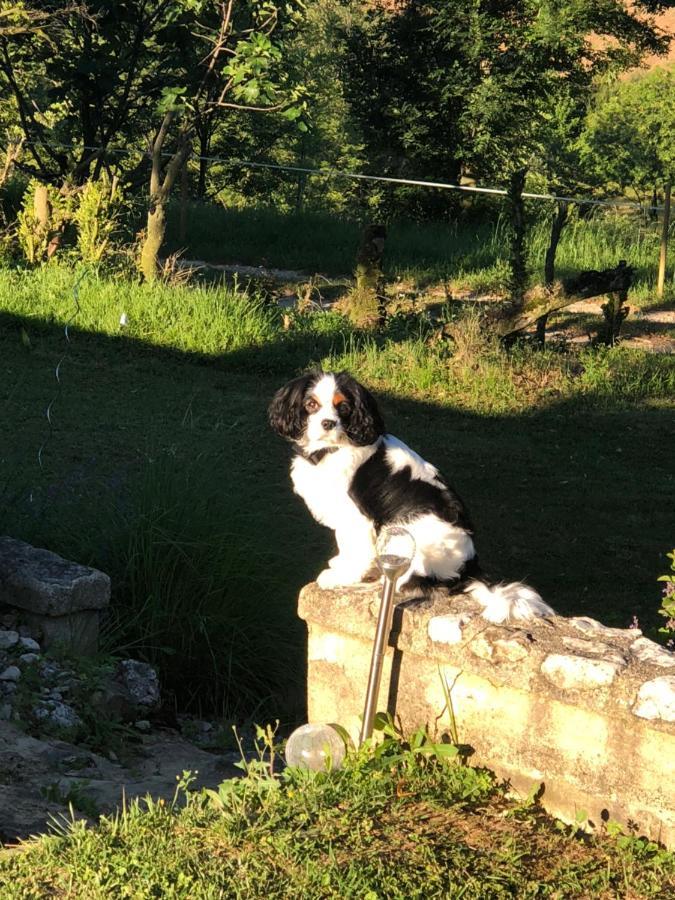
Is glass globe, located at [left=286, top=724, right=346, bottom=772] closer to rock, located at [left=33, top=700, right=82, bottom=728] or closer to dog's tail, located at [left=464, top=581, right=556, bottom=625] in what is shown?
dog's tail, located at [left=464, top=581, right=556, bottom=625]

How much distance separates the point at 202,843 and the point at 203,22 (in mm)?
13299

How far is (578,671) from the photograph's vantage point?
3.20 meters

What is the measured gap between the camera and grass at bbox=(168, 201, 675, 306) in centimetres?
1716

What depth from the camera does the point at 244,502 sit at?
611cm

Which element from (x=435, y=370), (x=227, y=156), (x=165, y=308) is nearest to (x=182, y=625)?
(x=435, y=370)

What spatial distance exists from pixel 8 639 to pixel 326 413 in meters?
1.60

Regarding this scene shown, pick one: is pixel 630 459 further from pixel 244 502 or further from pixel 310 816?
pixel 310 816

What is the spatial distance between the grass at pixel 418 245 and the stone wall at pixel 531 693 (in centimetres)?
1246

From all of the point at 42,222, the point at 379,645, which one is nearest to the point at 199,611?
the point at 379,645

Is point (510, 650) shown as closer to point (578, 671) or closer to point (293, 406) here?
point (578, 671)

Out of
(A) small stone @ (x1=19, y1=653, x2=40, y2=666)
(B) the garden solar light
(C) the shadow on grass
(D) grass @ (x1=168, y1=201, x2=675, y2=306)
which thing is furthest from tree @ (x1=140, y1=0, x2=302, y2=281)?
(B) the garden solar light

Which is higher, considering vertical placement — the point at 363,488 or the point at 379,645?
the point at 363,488

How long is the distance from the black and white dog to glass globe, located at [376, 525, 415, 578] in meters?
0.34

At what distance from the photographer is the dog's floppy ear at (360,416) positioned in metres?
4.31
